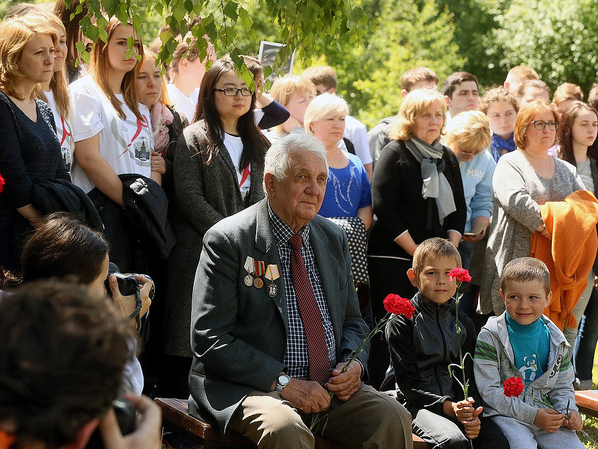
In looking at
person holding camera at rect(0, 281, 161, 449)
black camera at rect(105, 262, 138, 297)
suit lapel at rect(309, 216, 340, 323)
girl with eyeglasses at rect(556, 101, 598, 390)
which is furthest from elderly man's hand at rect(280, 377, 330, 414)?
girl with eyeglasses at rect(556, 101, 598, 390)

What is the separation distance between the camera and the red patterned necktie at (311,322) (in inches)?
181

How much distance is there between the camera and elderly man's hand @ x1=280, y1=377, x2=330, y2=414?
440 cm

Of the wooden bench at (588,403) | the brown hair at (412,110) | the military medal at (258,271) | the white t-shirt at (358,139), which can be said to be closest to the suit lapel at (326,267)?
the military medal at (258,271)

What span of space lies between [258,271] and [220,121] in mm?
1928

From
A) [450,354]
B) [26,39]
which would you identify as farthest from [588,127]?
[26,39]

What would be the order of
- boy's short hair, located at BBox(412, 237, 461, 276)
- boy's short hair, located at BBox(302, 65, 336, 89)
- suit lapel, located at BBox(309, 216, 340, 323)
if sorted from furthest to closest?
boy's short hair, located at BBox(302, 65, 336, 89), boy's short hair, located at BBox(412, 237, 461, 276), suit lapel, located at BBox(309, 216, 340, 323)

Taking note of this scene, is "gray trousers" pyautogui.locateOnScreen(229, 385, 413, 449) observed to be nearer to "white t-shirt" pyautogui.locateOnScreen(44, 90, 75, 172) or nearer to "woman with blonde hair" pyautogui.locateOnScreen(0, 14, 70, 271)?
"woman with blonde hair" pyautogui.locateOnScreen(0, 14, 70, 271)

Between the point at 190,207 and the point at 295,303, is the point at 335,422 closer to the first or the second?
the point at 295,303

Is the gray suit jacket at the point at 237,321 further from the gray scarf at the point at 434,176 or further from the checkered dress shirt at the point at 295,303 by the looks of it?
the gray scarf at the point at 434,176

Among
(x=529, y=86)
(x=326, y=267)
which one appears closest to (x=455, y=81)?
(x=529, y=86)

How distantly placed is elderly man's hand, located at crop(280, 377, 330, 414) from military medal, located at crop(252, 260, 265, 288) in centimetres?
51

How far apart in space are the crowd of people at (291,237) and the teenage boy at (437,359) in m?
0.01

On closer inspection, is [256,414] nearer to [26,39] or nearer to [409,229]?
[26,39]

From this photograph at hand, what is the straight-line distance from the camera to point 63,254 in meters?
3.58
